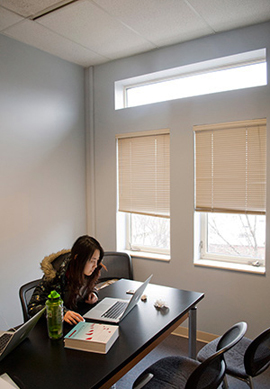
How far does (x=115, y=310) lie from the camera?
81.4 inches

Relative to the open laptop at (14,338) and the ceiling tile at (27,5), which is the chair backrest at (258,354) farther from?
the ceiling tile at (27,5)

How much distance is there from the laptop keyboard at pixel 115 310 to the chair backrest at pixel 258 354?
75 cm

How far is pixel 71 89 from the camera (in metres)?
3.79

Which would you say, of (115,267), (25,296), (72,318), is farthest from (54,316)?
(115,267)

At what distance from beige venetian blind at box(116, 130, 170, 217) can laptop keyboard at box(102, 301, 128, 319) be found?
147cm

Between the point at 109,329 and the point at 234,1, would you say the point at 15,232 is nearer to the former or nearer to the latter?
the point at 109,329

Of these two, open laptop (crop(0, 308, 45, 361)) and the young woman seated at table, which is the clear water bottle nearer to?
open laptop (crop(0, 308, 45, 361))

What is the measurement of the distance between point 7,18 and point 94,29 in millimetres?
729

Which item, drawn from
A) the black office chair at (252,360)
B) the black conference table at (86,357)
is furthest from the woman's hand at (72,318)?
the black office chair at (252,360)

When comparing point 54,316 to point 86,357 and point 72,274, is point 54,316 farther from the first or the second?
point 72,274

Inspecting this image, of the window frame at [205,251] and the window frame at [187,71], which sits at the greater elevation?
the window frame at [187,71]

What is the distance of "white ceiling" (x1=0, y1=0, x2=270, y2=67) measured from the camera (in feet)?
8.34

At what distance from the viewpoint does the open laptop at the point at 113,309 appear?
193cm

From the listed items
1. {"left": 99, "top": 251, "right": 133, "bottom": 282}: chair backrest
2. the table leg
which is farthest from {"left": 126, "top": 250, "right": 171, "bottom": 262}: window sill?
the table leg
